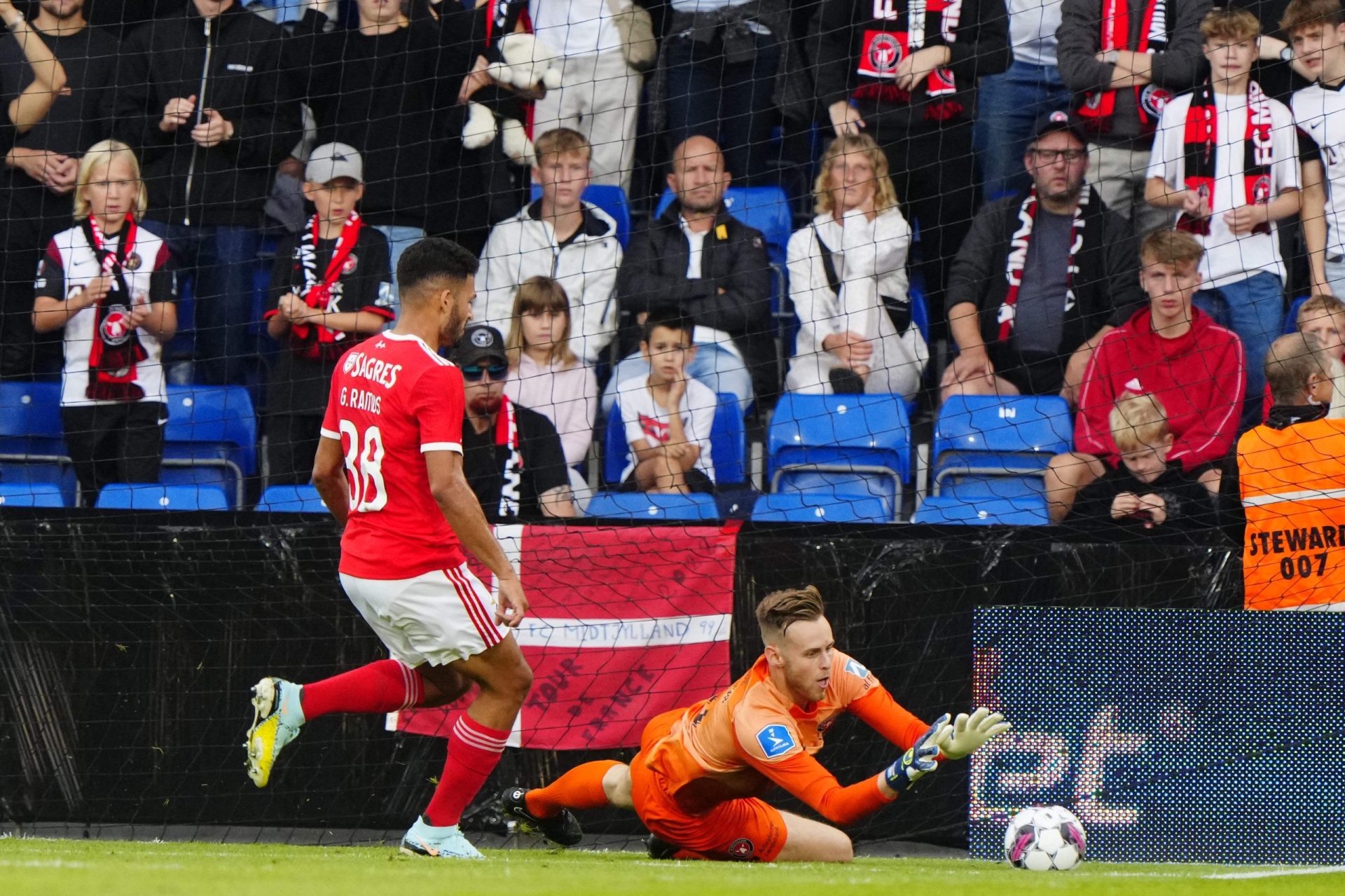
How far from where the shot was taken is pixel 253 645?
6.71 m

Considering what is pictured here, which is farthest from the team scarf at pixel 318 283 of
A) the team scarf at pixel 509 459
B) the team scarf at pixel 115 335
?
the team scarf at pixel 509 459

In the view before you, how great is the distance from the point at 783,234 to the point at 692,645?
110 inches

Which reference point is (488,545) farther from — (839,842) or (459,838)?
(839,842)

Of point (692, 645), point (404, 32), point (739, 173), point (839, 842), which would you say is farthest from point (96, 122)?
point (839, 842)

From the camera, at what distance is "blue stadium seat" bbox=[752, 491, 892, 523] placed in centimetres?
714

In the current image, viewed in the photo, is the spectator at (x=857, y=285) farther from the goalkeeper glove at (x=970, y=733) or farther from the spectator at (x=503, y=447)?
the goalkeeper glove at (x=970, y=733)

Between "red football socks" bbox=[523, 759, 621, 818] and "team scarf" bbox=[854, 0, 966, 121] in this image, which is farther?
"team scarf" bbox=[854, 0, 966, 121]

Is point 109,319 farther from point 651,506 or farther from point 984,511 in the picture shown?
point 984,511

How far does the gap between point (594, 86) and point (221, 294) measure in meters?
2.30

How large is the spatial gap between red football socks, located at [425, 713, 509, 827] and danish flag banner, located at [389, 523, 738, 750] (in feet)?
5.30

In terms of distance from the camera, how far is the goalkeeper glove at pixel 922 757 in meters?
4.32

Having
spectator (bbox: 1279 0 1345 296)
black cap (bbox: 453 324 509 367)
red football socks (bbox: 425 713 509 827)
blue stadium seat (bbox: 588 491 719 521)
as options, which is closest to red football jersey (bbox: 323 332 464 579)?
red football socks (bbox: 425 713 509 827)

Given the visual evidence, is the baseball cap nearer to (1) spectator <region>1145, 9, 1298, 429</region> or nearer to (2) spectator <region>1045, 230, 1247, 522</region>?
(2) spectator <region>1045, 230, 1247, 522</region>

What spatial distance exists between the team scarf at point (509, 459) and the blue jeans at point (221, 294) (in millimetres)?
1795
